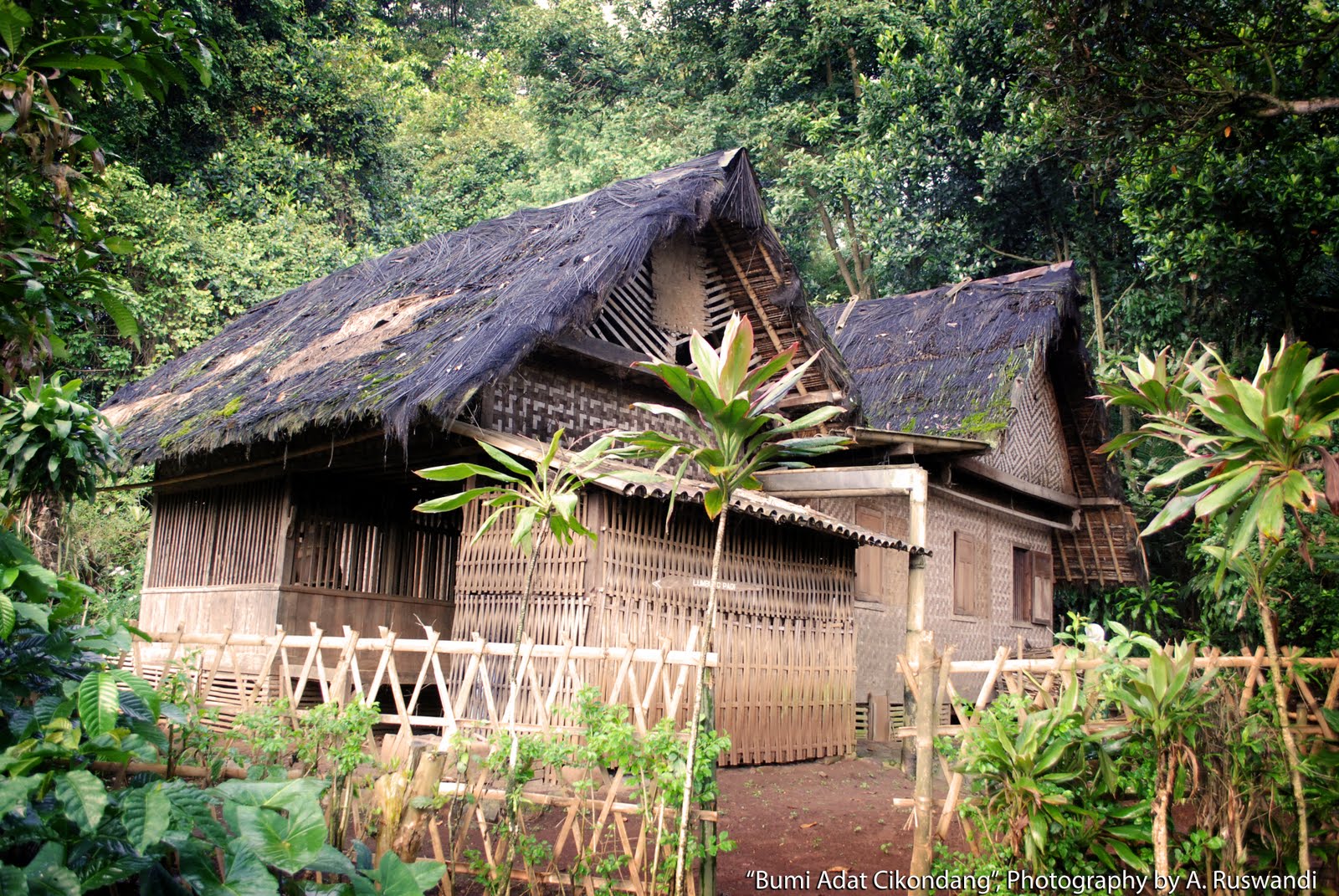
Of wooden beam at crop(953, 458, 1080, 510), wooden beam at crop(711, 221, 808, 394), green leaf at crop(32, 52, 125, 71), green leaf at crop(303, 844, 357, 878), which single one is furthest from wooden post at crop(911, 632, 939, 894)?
wooden beam at crop(953, 458, 1080, 510)

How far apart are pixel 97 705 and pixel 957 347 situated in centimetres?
1070

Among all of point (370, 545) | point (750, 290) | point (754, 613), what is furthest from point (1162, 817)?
point (370, 545)

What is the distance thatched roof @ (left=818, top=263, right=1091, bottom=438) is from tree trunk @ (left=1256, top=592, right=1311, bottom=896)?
6.81 metres

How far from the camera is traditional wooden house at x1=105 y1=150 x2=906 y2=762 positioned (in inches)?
264

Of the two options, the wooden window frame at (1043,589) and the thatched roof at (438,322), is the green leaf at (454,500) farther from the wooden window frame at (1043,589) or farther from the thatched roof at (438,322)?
the wooden window frame at (1043,589)

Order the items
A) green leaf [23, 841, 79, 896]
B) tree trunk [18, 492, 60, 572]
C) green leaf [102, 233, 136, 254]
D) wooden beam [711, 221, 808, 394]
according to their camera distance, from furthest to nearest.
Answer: wooden beam [711, 221, 808, 394] → tree trunk [18, 492, 60, 572] → green leaf [102, 233, 136, 254] → green leaf [23, 841, 79, 896]

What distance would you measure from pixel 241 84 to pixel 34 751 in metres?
16.9

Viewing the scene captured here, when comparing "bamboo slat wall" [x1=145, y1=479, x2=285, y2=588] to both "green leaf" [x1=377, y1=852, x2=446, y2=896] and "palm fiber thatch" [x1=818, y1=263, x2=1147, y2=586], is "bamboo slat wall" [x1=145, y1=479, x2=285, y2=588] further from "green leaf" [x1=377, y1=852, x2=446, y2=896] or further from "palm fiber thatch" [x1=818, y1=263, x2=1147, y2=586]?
"palm fiber thatch" [x1=818, y1=263, x2=1147, y2=586]

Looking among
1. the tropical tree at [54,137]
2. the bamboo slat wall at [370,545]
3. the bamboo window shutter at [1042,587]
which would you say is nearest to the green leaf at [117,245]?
the tropical tree at [54,137]

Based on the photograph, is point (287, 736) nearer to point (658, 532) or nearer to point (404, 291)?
point (658, 532)

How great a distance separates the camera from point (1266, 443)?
11.7 ft

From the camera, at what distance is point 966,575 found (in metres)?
11.5

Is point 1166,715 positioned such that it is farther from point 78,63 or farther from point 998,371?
point 998,371

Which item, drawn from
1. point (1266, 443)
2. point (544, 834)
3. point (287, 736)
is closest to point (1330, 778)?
point (1266, 443)
